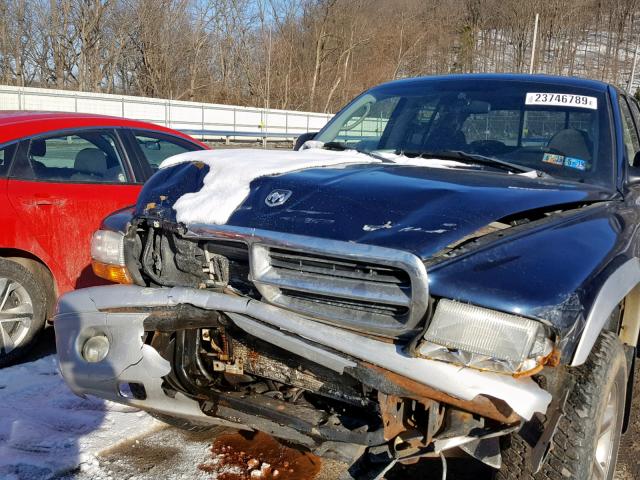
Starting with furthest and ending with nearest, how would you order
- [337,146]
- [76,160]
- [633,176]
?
[76,160] < [337,146] < [633,176]

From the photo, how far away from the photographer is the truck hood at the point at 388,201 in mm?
2215

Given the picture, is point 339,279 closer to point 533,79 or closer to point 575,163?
point 575,163

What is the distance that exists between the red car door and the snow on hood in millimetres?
1885

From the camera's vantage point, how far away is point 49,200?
464cm

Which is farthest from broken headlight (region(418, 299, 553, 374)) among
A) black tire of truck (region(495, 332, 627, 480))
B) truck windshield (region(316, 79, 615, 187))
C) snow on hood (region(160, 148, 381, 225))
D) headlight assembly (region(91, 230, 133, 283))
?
headlight assembly (region(91, 230, 133, 283))

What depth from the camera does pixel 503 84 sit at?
3.75 m

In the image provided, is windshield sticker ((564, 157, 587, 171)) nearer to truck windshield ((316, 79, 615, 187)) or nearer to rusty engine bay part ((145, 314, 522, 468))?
truck windshield ((316, 79, 615, 187))

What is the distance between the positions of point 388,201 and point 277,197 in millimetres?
466

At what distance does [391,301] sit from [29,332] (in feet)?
11.1

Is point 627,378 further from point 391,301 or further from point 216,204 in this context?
point 216,204

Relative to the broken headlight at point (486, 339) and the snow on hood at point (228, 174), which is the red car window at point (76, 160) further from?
the broken headlight at point (486, 339)

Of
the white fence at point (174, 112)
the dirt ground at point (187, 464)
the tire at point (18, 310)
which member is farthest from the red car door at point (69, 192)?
the white fence at point (174, 112)

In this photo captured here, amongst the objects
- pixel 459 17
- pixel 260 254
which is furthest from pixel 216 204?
pixel 459 17

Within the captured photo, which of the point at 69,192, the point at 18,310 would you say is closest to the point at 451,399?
the point at 18,310
